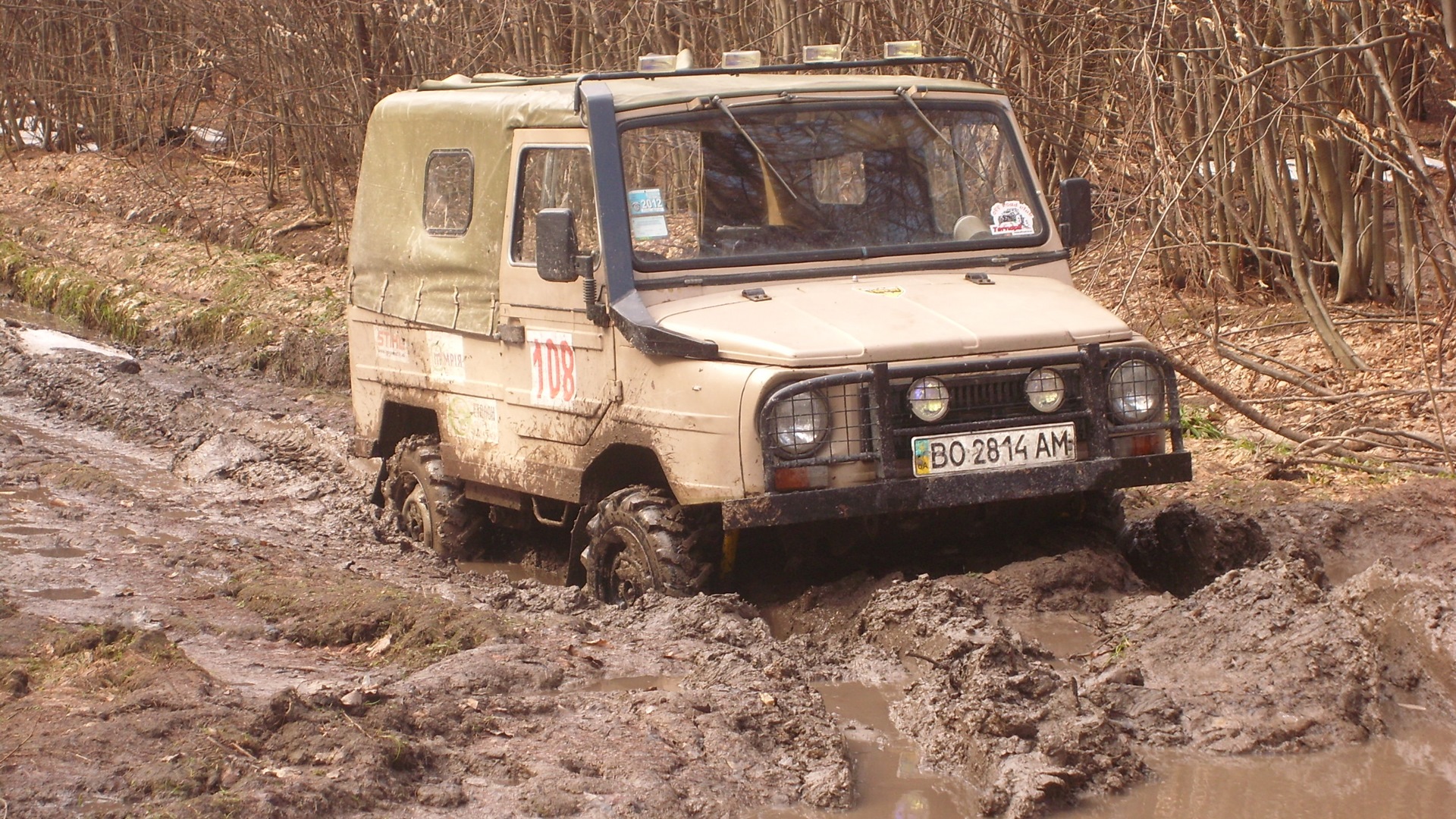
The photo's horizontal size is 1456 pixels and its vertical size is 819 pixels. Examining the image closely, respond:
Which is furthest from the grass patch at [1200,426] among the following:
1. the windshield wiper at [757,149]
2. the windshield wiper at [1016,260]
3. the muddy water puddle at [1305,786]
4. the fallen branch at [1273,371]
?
the muddy water puddle at [1305,786]

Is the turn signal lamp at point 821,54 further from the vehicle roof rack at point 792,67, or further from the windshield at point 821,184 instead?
the windshield at point 821,184

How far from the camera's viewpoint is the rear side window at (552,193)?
5906 millimetres

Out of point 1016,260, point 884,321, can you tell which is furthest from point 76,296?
point 884,321

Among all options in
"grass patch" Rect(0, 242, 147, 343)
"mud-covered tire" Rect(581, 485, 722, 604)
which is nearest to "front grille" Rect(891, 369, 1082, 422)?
"mud-covered tire" Rect(581, 485, 722, 604)

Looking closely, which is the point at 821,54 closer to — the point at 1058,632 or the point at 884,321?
the point at 884,321

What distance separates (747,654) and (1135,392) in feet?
5.35

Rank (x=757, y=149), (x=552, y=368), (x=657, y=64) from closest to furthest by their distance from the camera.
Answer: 1. (x=757, y=149)
2. (x=552, y=368)
3. (x=657, y=64)

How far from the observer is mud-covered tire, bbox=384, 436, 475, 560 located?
7.20 metres

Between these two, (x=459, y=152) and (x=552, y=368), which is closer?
(x=552, y=368)

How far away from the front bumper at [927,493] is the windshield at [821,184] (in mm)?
1087

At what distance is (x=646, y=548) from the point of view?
18.2 feet

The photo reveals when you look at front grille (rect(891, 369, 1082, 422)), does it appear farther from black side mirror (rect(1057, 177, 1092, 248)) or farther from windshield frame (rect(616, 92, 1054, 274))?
black side mirror (rect(1057, 177, 1092, 248))

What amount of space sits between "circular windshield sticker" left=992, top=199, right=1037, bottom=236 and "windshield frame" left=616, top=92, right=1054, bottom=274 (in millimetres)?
24

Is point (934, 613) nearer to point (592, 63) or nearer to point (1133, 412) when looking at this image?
point (1133, 412)
